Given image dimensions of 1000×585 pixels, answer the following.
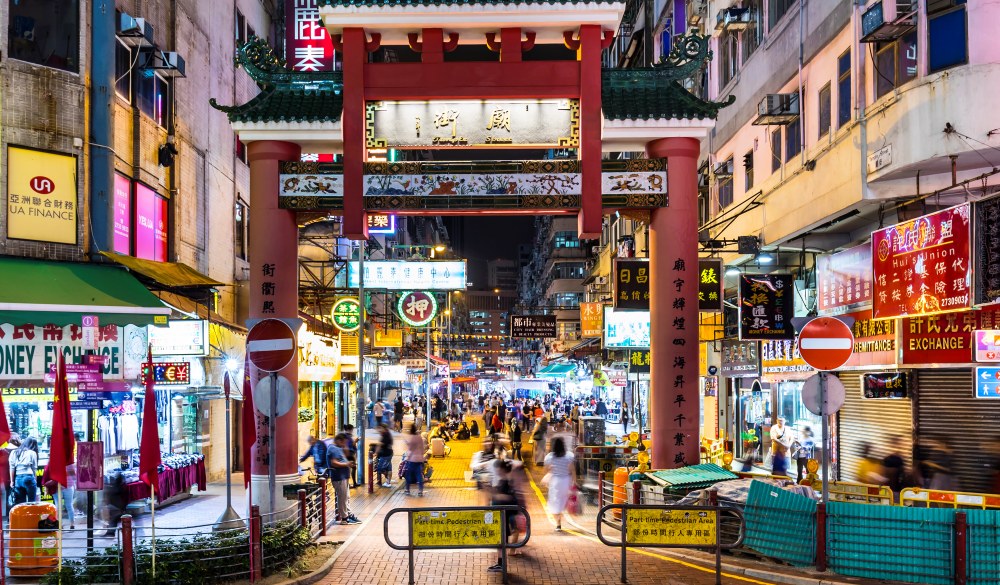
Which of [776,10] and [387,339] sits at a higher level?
[776,10]

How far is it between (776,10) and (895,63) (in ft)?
25.3

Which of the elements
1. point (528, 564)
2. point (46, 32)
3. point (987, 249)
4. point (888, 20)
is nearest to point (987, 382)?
point (987, 249)

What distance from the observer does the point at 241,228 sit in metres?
30.3

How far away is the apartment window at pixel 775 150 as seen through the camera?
958 inches

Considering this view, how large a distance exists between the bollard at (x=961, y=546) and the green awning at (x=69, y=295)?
13222mm

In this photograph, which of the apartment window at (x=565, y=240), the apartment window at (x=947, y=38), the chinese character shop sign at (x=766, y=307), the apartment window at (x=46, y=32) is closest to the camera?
the apartment window at (x=947, y=38)

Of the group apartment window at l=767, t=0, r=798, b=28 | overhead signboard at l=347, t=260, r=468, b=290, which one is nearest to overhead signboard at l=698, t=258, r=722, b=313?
apartment window at l=767, t=0, r=798, b=28

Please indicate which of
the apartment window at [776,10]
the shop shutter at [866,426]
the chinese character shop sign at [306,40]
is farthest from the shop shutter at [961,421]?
the chinese character shop sign at [306,40]

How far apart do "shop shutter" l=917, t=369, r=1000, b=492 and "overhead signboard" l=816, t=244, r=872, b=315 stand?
6.41 ft

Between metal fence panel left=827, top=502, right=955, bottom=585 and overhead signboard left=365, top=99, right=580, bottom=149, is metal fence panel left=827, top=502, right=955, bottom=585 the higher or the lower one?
the lower one

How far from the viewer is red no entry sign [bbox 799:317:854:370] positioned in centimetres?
1309

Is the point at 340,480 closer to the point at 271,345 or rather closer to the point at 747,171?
the point at 271,345

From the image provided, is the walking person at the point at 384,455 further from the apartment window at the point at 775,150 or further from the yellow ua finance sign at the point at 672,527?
the yellow ua finance sign at the point at 672,527

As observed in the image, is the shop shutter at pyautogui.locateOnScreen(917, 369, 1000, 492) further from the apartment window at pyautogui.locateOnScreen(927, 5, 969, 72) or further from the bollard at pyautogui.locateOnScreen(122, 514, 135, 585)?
the bollard at pyautogui.locateOnScreen(122, 514, 135, 585)
